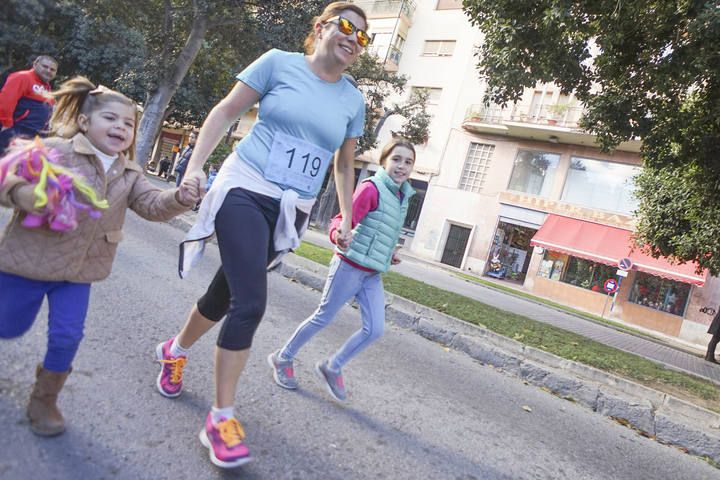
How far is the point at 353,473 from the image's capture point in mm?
2348

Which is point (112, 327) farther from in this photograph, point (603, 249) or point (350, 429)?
point (603, 249)

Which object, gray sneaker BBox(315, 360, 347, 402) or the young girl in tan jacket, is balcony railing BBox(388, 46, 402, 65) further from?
the young girl in tan jacket

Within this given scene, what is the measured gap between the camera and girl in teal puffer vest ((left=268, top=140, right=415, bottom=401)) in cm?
322

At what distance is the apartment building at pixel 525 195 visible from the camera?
68.4 ft

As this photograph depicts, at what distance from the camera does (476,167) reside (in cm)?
2658

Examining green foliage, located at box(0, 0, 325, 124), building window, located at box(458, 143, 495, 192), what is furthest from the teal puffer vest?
building window, located at box(458, 143, 495, 192)

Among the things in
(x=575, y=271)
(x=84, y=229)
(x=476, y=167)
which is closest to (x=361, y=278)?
(x=84, y=229)

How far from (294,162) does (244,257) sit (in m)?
0.53

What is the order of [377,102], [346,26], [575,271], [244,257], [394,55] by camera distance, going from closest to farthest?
1. [244,257]
2. [346,26]
3. [575,271]
4. [377,102]
5. [394,55]

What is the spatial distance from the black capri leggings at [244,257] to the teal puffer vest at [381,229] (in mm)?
985

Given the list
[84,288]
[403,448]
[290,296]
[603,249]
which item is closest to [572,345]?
[290,296]

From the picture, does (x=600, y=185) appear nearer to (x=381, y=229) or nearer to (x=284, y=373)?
(x=381, y=229)

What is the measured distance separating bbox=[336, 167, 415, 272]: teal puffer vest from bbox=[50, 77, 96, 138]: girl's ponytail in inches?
63.9

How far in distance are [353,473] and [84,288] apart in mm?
1455
